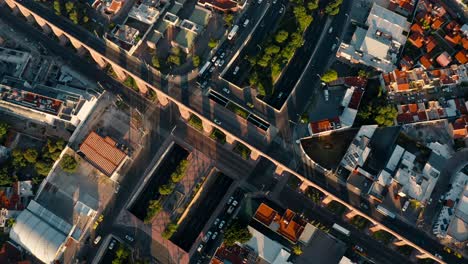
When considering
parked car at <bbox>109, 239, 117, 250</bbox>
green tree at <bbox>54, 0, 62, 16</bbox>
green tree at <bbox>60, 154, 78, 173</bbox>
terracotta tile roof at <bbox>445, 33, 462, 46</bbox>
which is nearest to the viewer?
parked car at <bbox>109, 239, 117, 250</bbox>

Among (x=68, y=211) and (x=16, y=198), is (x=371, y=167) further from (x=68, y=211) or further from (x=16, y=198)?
(x=16, y=198)

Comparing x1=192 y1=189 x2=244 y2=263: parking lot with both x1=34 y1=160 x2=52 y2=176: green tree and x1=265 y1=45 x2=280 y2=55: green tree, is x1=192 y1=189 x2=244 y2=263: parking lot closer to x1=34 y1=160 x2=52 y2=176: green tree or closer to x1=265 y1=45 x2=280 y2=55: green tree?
x1=265 y1=45 x2=280 y2=55: green tree

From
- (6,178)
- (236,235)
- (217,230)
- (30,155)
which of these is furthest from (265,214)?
(6,178)

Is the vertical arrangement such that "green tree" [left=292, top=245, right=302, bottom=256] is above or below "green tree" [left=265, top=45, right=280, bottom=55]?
below

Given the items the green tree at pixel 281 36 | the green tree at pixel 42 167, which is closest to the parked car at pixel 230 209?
the green tree at pixel 281 36

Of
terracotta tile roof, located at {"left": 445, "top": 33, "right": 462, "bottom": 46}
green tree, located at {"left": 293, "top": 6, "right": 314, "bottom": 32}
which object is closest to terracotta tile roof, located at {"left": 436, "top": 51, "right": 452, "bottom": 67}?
terracotta tile roof, located at {"left": 445, "top": 33, "right": 462, "bottom": 46}

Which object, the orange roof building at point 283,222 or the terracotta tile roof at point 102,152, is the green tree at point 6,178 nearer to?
the terracotta tile roof at point 102,152
